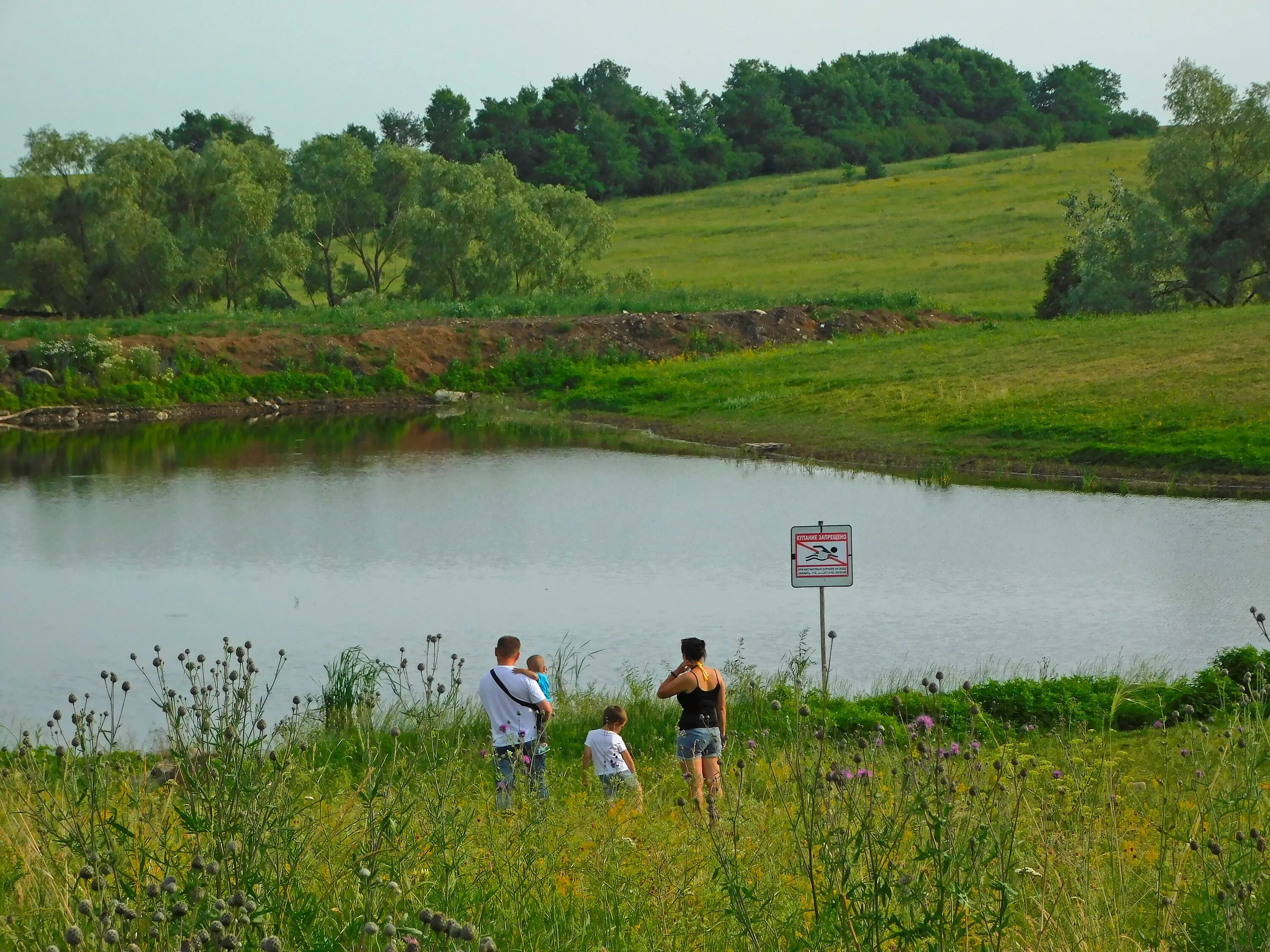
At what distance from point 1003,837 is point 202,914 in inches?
105

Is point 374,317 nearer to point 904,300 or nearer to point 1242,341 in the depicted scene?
point 904,300

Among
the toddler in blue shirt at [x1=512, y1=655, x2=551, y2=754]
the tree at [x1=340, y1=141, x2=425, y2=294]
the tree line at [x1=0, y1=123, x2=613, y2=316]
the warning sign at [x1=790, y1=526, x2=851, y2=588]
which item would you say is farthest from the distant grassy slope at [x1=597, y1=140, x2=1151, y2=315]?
the toddler in blue shirt at [x1=512, y1=655, x2=551, y2=754]

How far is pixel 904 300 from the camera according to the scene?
59.1m

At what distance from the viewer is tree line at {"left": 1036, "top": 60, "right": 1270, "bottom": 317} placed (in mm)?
52438

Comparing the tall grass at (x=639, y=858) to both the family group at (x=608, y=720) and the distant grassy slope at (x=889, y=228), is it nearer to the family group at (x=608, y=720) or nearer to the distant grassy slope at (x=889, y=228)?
the family group at (x=608, y=720)

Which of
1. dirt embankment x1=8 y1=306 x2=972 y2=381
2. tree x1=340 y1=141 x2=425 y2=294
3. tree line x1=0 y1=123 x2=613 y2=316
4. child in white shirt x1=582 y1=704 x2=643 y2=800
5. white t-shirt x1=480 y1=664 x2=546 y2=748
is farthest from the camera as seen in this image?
tree x1=340 y1=141 x2=425 y2=294

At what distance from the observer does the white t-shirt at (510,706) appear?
9898 millimetres

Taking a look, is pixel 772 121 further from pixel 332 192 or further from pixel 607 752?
pixel 607 752

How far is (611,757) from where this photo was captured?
9641mm

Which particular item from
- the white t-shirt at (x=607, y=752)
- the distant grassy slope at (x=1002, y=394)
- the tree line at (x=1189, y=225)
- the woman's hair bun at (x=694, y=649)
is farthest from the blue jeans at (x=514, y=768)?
the tree line at (x=1189, y=225)

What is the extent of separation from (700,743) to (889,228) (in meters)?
79.4

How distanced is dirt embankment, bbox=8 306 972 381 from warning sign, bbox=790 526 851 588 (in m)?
39.5

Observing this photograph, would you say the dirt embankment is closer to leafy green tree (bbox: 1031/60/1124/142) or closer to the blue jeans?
the blue jeans

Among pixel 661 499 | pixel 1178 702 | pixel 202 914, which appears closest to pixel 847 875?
pixel 202 914
